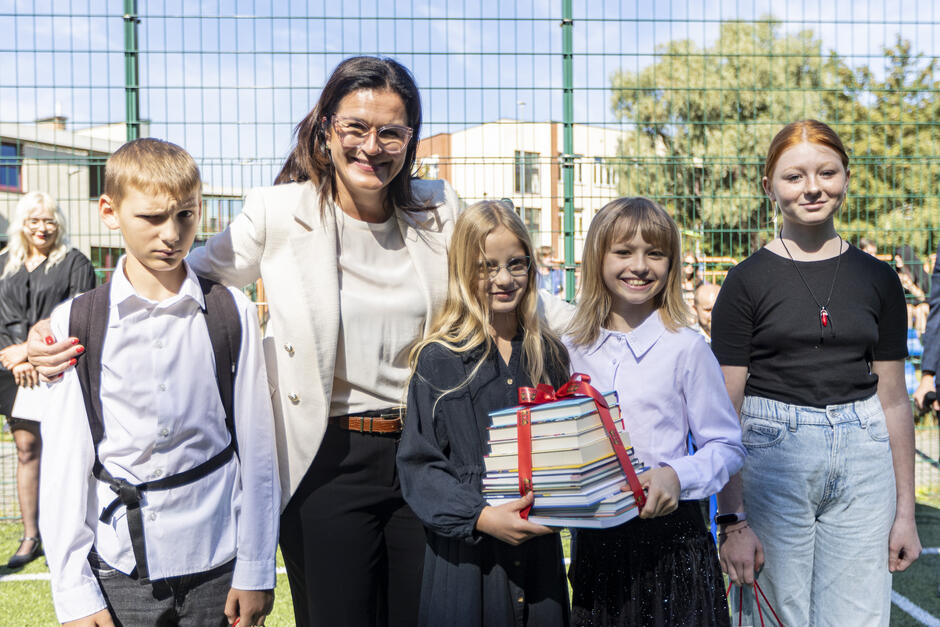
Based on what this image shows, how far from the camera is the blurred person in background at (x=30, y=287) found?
16.0ft

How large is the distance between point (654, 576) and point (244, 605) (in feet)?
3.39

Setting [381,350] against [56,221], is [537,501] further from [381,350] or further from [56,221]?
[56,221]

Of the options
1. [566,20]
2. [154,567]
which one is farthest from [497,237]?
[566,20]

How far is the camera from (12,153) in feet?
18.7

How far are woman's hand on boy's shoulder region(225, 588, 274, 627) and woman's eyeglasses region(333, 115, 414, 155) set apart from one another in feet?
3.79

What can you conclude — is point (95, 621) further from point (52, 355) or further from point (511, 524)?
point (511, 524)

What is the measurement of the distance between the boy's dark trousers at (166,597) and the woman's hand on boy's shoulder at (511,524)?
0.68m

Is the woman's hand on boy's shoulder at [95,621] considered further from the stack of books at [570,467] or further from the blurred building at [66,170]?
the blurred building at [66,170]

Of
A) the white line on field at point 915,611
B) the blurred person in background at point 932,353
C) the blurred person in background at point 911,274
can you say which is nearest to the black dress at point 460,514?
the blurred person in background at point 932,353

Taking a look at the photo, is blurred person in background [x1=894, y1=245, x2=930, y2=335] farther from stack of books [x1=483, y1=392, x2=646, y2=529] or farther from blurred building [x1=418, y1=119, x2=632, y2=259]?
stack of books [x1=483, y1=392, x2=646, y2=529]

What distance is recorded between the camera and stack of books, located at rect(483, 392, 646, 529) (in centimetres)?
179

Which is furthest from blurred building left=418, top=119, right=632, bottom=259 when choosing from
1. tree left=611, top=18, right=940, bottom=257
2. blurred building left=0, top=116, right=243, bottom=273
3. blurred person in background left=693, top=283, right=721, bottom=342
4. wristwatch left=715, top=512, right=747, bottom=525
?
wristwatch left=715, top=512, right=747, bottom=525

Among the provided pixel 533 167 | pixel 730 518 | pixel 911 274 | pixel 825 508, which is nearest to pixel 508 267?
pixel 730 518

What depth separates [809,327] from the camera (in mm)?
2312
